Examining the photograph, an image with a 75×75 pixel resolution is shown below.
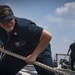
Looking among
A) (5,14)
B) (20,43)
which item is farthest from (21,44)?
(5,14)

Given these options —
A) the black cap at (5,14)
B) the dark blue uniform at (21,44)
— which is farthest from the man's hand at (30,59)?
the black cap at (5,14)

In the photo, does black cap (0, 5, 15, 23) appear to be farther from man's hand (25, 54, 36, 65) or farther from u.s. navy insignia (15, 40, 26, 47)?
man's hand (25, 54, 36, 65)

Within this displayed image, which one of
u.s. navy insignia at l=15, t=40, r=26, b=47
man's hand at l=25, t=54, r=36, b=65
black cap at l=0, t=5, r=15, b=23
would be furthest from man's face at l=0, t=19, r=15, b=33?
man's hand at l=25, t=54, r=36, b=65

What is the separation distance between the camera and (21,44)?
4012mm

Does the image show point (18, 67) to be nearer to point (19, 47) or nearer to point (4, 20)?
point (19, 47)

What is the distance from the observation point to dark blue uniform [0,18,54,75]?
152 inches

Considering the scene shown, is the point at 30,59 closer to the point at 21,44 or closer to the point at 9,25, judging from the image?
the point at 21,44

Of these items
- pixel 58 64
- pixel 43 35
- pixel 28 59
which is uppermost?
pixel 43 35

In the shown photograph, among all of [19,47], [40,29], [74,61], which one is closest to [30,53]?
[19,47]

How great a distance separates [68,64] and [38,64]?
9.33 m

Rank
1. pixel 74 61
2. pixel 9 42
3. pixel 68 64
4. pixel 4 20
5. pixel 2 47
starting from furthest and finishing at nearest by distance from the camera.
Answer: pixel 68 64 < pixel 74 61 < pixel 2 47 < pixel 9 42 < pixel 4 20

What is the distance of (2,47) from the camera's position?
4.46 metres

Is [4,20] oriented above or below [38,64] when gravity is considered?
above

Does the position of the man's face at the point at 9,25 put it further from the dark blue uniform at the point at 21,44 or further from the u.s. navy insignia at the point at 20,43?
the u.s. navy insignia at the point at 20,43
